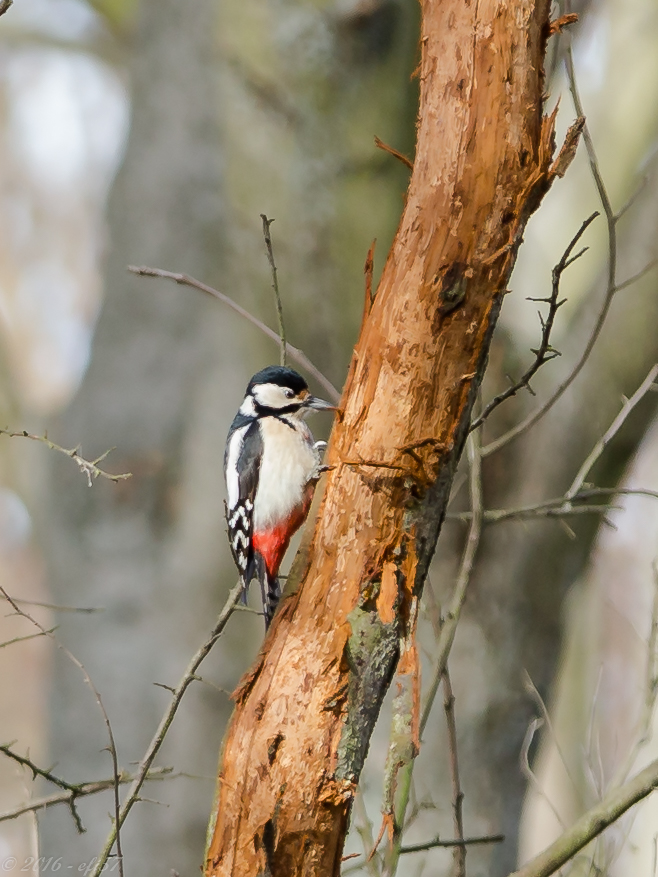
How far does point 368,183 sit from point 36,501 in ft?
6.81

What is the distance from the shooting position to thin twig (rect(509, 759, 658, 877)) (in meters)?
1.87

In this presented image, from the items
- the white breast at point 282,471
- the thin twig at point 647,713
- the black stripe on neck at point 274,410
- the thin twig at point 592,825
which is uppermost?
Result: the black stripe on neck at point 274,410

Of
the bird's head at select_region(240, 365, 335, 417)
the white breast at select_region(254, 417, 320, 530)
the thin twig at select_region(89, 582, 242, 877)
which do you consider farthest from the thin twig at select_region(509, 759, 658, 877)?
the bird's head at select_region(240, 365, 335, 417)

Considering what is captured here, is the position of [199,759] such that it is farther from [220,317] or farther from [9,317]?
[9,317]

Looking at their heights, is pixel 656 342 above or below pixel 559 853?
above

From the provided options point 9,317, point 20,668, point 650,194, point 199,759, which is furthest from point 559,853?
point 20,668

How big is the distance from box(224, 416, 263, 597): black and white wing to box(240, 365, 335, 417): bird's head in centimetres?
8

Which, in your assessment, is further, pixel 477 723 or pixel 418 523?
pixel 477 723

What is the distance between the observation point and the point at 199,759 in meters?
3.71

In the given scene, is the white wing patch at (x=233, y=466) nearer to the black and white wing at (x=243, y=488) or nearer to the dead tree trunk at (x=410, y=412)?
the black and white wing at (x=243, y=488)

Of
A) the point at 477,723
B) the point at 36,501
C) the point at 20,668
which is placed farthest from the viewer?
the point at 20,668

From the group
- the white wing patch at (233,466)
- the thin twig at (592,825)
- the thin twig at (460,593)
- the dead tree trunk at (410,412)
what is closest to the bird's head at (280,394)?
the white wing patch at (233,466)

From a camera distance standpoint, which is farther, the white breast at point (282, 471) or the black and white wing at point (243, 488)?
the black and white wing at point (243, 488)

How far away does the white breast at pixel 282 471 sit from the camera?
2842 mm
